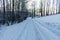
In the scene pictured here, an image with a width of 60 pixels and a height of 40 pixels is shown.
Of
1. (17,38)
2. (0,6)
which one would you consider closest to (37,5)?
(0,6)

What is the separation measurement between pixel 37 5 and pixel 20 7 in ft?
19.8

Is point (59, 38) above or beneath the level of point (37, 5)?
beneath

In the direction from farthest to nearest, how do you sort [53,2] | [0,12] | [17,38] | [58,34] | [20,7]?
[53,2]
[20,7]
[0,12]
[17,38]
[58,34]

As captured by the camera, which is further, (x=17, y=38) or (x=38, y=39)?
(x=17, y=38)

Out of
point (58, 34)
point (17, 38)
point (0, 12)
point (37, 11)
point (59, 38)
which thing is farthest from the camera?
point (37, 11)

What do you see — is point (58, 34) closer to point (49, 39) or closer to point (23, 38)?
point (49, 39)

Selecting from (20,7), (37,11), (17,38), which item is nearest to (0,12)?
(20,7)

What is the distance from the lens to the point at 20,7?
17.1 m

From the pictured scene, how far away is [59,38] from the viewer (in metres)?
1.53

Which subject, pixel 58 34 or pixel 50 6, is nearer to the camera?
pixel 58 34

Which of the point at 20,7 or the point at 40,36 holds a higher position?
the point at 20,7

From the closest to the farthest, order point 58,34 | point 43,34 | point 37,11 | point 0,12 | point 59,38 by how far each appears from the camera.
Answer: point 59,38, point 58,34, point 43,34, point 0,12, point 37,11

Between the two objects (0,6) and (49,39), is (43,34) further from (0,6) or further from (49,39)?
(0,6)

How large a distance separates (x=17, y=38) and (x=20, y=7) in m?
15.4
